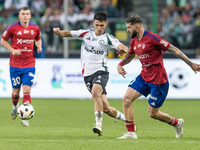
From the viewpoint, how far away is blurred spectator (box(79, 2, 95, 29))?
19.5 metres

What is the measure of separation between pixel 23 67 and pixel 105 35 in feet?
7.93

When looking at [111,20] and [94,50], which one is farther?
[111,20]

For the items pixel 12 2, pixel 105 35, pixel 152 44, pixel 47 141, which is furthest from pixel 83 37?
pixel 12 2

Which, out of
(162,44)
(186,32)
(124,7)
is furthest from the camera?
(124,7)

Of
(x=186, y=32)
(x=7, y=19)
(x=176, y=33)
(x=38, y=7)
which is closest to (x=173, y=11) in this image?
(x=186, y=32)

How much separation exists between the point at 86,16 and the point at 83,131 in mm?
10948

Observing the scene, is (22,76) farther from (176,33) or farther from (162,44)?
(176,33)

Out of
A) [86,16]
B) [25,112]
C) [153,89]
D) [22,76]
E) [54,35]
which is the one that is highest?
[86,16]

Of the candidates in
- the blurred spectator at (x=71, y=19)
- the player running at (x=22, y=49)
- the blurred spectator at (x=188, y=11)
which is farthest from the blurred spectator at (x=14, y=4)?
the player running at (x=22, y=49)

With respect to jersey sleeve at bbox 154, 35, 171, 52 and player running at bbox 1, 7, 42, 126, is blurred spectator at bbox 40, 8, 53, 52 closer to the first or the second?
player running at bbox 1, 7, 42, 126

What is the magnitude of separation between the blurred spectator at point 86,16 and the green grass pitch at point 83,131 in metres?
4.47

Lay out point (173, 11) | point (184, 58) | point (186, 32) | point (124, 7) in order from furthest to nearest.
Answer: point (124, 7)
point (173, 11)
point (186, 32)
point (184, 58)

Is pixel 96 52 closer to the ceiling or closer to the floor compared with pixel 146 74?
closer to the ceiling

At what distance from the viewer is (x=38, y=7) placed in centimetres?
2170
